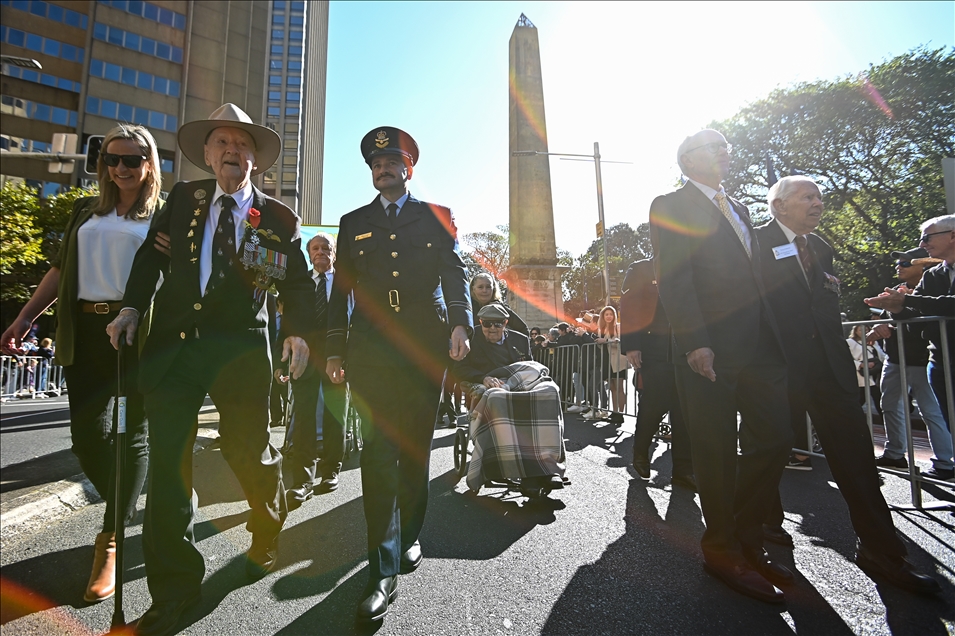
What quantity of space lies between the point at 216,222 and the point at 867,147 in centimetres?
3046

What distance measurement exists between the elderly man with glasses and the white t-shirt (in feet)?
14.5

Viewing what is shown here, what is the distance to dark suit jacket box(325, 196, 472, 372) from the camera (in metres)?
2.79

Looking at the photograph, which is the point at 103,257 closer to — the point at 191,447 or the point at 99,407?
the point at 99,407

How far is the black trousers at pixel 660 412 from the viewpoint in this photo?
489cm

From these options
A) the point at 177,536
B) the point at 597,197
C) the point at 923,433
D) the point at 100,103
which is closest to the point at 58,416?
the point at 177,536

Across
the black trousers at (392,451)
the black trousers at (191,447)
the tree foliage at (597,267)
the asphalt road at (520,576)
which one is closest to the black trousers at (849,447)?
the asphalt road at (520,576)

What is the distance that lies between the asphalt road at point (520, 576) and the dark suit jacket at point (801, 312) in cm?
100

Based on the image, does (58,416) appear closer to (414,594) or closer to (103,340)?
(103,340)

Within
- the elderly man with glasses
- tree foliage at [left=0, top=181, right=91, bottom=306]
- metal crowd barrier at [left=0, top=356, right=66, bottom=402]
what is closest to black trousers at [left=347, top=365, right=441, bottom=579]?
the elderly man with glasses

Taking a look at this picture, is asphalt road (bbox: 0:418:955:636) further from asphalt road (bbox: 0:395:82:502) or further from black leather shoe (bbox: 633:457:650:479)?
asphalt road (bbox: 0:395:82:502)

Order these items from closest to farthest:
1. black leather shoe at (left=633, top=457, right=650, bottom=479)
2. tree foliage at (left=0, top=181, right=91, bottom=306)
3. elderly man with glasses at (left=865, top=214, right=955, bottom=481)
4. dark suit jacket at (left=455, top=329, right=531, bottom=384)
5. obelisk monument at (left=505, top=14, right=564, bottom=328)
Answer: elderly man with glasses at (left=865, top=214, right=955, bottom=481) → dark suit jacket at (left=455, top=329, right=531, bottom=384) → black leather shoe at (left=633, top=457, right=650, bottom=479) → tree foliage at (left=0, top=181, right=91, bottom=306) → obelisk monument at (left=505, top=14, right=564, bottom=328)

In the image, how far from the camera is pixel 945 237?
3.93 metres

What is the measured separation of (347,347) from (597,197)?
847 inches

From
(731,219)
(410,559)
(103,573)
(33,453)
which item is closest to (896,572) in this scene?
(731,219)
